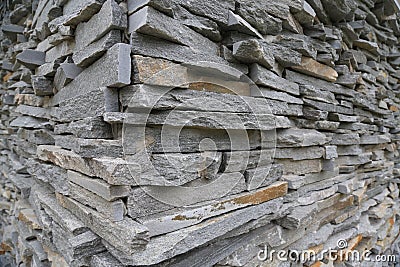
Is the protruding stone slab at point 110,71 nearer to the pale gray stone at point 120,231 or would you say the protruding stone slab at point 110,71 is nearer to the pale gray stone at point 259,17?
the pale gray stone at point 120,231

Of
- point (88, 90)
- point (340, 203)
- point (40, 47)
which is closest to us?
point (88, 90)

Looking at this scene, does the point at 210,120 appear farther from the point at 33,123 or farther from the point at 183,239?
the point at 33,123

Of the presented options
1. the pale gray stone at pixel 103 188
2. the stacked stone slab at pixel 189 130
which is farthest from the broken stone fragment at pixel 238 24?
the pale gray stone at pixel 103 188

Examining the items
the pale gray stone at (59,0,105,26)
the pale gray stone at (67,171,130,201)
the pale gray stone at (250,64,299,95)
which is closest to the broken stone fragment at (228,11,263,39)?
the pale gray stone at (250,64,299,95)

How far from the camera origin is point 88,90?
913 mm

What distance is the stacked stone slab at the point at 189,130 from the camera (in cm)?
78

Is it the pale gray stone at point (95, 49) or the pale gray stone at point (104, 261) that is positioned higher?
the pale gray stone at point (95, 49)

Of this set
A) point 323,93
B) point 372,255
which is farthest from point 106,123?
point 372,255

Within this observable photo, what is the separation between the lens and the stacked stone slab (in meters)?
0.78

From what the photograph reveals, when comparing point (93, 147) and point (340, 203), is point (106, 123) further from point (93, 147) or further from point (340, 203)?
point (340, 203)

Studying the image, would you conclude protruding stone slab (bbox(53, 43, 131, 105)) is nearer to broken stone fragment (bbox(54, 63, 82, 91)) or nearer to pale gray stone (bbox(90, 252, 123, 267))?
broken stone fragment (bbox(54, 63, 82, 91))

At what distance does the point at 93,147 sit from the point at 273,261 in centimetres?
94

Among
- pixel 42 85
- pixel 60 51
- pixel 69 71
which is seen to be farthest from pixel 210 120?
pixel 42 85

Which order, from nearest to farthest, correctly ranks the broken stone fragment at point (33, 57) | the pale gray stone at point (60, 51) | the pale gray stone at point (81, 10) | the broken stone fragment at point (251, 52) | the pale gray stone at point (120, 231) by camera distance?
the pale gray stone at point (120, 231)
the pale gray stone at point (81, 10)
the broken stone fragment at point (251, 52)
the pale gray stone at point (60, 51)
the broken stone fragment at point (33, 57)
